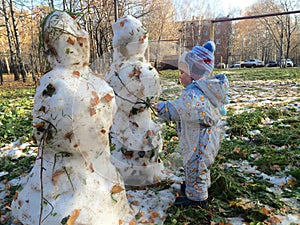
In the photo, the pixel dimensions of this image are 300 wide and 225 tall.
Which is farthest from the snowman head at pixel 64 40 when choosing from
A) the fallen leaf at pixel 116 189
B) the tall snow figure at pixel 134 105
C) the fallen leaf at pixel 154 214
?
the fallen leaf at pixel 154 214

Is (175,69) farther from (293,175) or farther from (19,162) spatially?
(19,162)

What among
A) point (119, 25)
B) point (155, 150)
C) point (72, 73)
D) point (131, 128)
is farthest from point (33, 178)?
point (119, 25)

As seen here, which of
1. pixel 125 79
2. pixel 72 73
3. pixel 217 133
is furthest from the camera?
pixel 125 79

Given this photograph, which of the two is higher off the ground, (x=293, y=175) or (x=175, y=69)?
(x=175, y=69)

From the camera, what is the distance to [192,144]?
2.58 metres

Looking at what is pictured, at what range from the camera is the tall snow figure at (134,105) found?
3082 mm

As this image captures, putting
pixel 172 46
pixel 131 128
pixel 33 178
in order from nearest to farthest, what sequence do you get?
1. pixel 33 178
2. pixel 172 46
3. pixel 131 128

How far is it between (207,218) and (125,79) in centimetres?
172

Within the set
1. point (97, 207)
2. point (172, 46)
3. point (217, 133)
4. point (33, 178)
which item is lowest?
point (97, 207)

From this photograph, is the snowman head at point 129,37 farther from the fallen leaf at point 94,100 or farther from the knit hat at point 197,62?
the fallen leaf at point 94,100

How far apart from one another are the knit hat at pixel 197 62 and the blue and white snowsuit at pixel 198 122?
0.08 m

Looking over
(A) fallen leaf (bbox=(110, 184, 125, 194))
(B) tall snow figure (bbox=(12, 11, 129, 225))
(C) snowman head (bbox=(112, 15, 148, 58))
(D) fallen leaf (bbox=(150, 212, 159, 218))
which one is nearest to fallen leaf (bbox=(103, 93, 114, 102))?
(B) tall snow figure (bbox=(12, 11, 129, 225))

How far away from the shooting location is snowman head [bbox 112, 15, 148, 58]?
315 centimetres

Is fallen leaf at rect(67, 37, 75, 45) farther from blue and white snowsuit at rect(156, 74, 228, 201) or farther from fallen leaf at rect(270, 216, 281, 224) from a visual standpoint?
fallen leaf at rect(270, 216, 281, 224)
